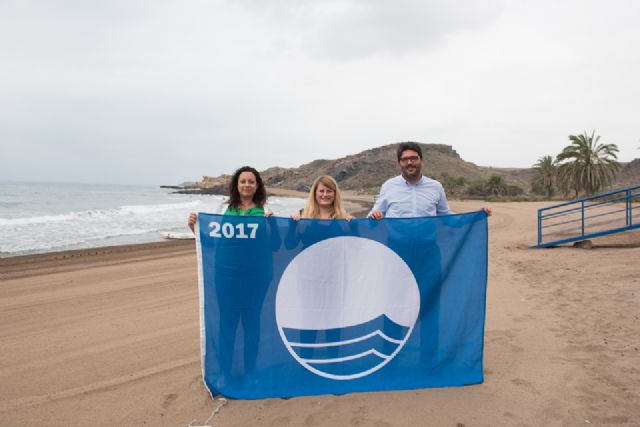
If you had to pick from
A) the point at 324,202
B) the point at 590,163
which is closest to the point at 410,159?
the point at 324,202

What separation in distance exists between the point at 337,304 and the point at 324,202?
35.9 inches

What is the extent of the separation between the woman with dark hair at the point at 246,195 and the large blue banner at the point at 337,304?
1.22 ft

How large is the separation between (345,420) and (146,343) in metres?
2.73

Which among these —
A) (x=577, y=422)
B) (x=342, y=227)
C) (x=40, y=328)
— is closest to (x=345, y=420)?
(x=342, y=227)

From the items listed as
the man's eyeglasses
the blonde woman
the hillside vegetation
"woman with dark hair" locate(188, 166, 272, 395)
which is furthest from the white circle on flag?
the hillside vegetation

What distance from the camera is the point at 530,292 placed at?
6.43 m

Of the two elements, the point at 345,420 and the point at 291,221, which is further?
the point at 291,221

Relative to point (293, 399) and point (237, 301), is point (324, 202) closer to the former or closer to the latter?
point (237, 301)

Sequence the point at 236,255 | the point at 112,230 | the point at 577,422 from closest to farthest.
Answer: the point at 577,422 → the point at 236,255 → the point at 112,230

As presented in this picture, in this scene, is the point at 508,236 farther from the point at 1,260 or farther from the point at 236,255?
the point at 1,260

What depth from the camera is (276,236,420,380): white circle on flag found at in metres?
3.17

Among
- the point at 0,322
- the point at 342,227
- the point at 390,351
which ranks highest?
the point at 342,227

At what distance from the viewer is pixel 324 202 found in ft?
11.3

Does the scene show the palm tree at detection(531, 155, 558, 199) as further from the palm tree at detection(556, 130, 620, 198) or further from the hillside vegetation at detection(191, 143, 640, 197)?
the hillside vegetation at detection(191, 143, 640, 197)
